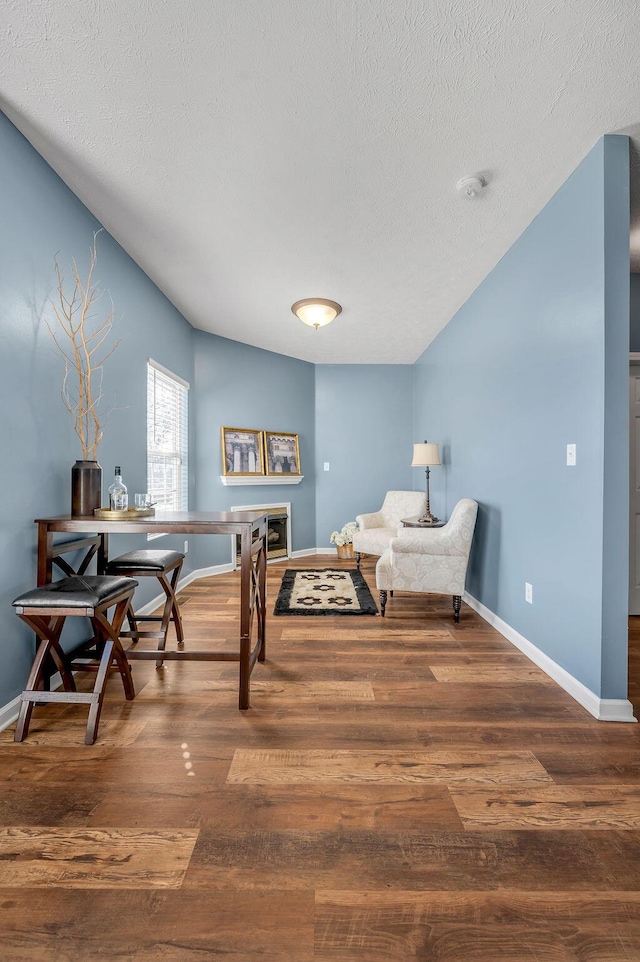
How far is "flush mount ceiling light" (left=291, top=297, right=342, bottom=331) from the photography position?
149 inches

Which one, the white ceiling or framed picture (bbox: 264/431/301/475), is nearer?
the white ceiling

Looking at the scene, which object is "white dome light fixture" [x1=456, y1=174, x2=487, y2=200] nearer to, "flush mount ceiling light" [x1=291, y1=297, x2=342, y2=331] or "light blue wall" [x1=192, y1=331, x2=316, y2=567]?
"flush mount ceiling light" [x1=291, y1=297, x2=342, y2=331]

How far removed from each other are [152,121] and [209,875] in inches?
106

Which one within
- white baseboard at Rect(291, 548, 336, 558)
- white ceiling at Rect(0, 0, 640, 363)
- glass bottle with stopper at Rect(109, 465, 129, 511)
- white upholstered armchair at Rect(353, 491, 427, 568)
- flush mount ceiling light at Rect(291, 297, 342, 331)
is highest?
white ceiling at Rect(0, 0, 640, 363)

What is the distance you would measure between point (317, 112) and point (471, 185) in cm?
88

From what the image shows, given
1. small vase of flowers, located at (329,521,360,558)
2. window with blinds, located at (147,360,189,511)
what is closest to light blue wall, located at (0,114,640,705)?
window with blinds, located at (147,360,189,511)

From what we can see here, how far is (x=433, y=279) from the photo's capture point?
343 centimetres

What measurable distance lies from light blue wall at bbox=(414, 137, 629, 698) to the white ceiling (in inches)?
11.5

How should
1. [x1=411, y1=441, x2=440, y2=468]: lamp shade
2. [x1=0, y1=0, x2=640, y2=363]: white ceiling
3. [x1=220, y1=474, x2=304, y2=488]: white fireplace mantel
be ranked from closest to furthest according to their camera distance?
1. [x1=0, y1=0, x2=640, y2=363]: white ceiling
2. [x1=411, y1=441, x2=440, y2=468]: lamp shade
3. [x1=220, y1=474, x2=304, y2=488]: white fireplace mantel

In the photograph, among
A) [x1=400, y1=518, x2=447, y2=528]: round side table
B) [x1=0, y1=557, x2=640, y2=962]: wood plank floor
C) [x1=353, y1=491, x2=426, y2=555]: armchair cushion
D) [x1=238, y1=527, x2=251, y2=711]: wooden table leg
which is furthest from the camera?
[x1=353, y1=491, x2=426, y2=555]: armchair cushion

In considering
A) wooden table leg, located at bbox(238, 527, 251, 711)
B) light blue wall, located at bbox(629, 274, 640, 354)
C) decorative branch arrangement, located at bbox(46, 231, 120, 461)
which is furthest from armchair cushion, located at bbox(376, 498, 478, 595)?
decorative branch arrangement, located at bbox(46, 231, 120, 461)

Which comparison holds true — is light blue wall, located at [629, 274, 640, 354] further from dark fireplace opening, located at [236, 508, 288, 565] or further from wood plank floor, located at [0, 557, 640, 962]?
dark fireplace opening, located at [236, 508, 288, 565]

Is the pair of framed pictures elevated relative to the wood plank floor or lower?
elevated

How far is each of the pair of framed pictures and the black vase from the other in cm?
257
